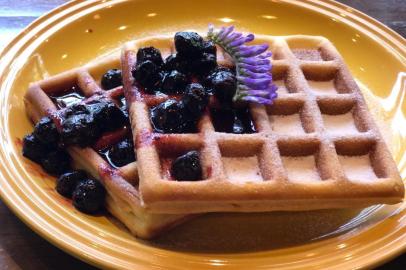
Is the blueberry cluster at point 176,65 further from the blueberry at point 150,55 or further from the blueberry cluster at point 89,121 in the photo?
the blueberry cluster at point 89,121

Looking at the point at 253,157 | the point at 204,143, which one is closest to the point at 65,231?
the point at 204,143

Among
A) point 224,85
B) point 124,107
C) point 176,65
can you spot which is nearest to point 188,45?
point 176,65

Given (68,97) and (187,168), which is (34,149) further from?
(187,168)

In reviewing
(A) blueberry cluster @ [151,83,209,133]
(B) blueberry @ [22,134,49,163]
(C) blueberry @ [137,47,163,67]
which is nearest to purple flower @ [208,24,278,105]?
(A) blueberry cluster @ [151,83,209,133]

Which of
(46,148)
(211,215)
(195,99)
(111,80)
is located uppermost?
(195,99)

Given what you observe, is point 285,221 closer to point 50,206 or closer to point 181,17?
point 50,206

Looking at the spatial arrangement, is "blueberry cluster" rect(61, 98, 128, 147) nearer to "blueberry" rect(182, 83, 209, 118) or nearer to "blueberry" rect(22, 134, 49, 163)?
"blueberry" rect(22, 134, 49, 163)

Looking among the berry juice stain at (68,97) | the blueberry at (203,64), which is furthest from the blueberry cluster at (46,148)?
the blueberry at (203,64)
